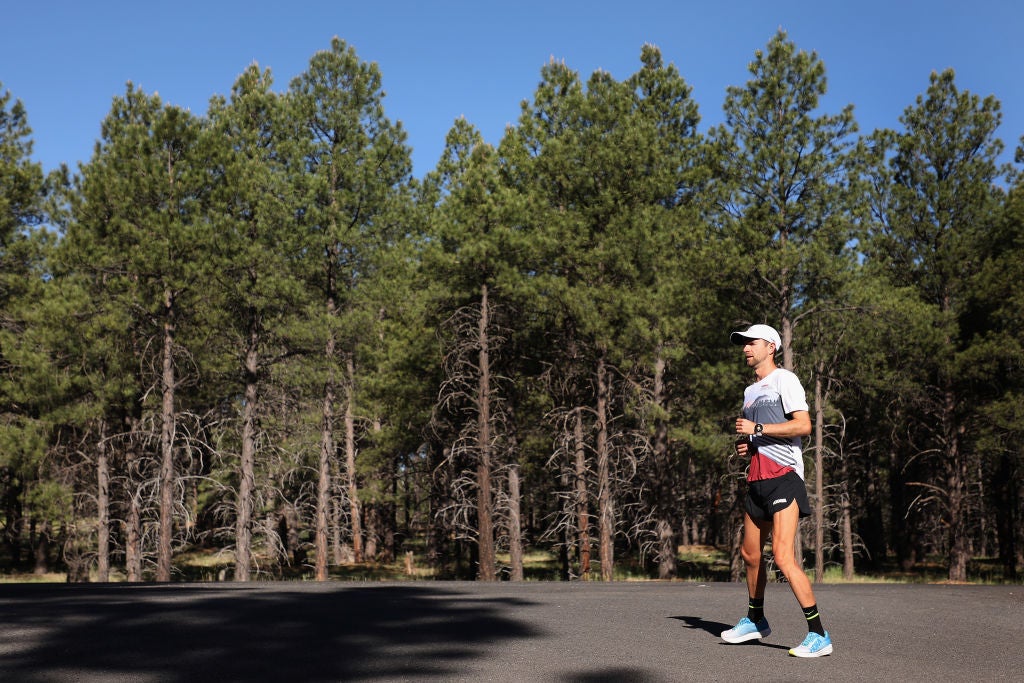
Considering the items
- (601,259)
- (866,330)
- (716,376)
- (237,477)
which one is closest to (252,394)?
(237,477)

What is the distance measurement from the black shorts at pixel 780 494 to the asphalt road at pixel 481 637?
0.97m

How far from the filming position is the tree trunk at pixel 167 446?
73.0ft

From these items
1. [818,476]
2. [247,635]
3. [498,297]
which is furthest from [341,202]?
[247,635]

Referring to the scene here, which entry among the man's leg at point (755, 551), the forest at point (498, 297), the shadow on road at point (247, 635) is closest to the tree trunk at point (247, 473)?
the forest at point (498, 297)

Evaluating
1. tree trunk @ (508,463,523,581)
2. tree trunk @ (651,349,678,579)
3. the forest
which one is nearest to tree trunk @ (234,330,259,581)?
the forest

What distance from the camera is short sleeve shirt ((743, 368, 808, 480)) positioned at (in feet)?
18.9

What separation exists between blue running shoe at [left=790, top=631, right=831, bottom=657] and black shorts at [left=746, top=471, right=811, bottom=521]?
2.62ft

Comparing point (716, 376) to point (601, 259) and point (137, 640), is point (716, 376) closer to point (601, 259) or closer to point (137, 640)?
point (601, 259)

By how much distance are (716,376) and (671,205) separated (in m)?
5.80

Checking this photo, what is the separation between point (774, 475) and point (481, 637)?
251 centimetres

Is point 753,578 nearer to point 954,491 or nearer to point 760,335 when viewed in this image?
point 760,335

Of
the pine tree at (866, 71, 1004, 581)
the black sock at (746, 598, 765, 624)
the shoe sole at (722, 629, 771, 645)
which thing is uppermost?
the pine tree at (866, 71, 1004, 581)

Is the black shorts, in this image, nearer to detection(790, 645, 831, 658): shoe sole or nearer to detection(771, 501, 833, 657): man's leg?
detection(771, 501, 833, 657): man's leg

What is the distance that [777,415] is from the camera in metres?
5.80
